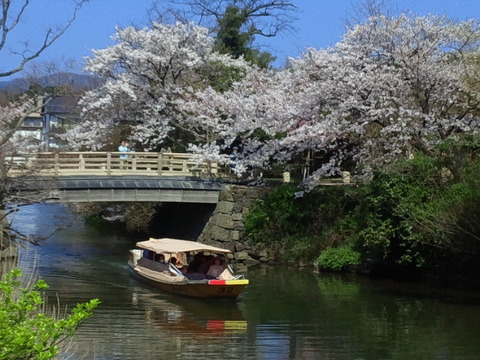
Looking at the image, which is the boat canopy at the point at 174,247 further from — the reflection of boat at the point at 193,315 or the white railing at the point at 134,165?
the white railing at the point at 134,165

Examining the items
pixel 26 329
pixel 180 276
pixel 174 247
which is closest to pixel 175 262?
pixel 174 247

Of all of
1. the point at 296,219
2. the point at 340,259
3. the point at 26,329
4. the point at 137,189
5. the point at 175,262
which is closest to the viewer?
the point at 26,329

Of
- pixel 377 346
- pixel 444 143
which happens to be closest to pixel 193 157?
pixel 444 143

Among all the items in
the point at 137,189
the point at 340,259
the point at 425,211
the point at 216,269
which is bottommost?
the point at 216,269

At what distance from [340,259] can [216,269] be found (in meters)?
5.62

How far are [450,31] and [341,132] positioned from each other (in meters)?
4.95

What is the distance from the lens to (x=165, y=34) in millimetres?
35125

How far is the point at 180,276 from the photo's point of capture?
23234mm

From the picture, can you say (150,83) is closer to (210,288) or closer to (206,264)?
(206,264)

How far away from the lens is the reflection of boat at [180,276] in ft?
72.6

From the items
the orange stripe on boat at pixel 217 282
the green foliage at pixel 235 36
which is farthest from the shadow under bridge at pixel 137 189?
the green foliage at pixel 235 36

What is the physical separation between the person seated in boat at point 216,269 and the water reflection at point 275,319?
1.01 metres

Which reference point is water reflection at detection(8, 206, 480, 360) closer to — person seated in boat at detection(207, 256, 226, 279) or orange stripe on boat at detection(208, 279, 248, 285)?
orange stripe on boat at detection(208, 279, 248, 285)

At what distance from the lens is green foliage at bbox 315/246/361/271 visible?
89.4ft
